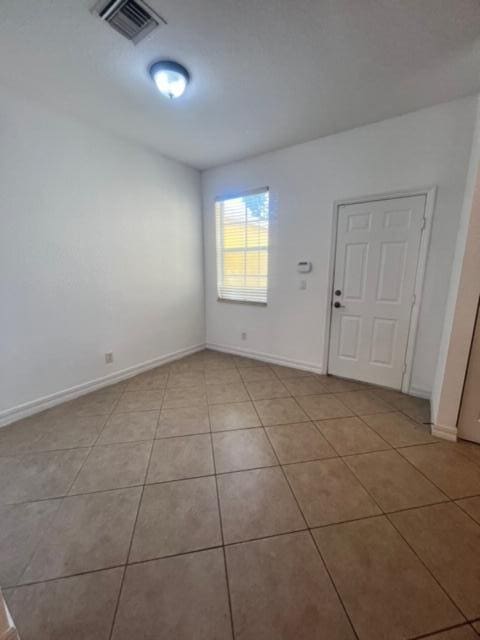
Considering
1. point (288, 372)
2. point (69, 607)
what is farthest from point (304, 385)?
point (69, 607)

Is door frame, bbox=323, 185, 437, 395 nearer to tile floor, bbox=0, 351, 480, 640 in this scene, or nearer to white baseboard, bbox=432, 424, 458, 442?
tile floor, bbox=0, 351, 480, 640

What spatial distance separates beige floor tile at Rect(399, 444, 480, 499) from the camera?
60.9 inches

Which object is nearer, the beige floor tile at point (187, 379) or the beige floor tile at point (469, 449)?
the beige floor tile at point (469, 449)

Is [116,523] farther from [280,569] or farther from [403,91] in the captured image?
[403,91]

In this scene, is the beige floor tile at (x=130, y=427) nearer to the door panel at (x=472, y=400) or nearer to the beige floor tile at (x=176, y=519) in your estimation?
the beige floor tile at (x=176, y=519)

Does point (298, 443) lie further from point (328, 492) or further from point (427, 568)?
point (427, 568)

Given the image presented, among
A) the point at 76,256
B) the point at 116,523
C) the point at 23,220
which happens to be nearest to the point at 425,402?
the point at 116,523

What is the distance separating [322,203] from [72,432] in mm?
3335

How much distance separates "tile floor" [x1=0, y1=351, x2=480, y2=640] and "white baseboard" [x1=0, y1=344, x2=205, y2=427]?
0.45ft

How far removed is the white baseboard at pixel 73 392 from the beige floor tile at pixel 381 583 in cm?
251

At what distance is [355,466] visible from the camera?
1721 mm

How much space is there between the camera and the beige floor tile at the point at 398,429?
6.48 feet

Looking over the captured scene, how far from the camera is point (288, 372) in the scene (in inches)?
129

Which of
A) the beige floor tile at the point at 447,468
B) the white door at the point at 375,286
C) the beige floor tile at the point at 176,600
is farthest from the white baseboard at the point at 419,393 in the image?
the beige floor tile at the point at 176,600
